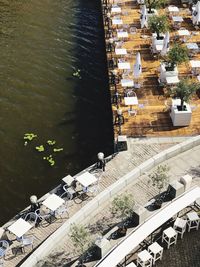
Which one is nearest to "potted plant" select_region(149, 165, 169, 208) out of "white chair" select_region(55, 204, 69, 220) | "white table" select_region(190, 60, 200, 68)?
"white chair" select_region(55, 204, 69, 220)

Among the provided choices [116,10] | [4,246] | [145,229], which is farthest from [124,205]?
[116,10]

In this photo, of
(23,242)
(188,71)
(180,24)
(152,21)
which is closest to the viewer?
(23,242)

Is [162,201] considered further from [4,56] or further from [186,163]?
[4,56]

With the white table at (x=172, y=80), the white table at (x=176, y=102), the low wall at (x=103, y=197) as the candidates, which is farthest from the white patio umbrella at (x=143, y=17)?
the low wall at (x=103, y=197)

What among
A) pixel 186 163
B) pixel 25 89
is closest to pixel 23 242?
pixel 186 163

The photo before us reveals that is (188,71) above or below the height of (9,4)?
below

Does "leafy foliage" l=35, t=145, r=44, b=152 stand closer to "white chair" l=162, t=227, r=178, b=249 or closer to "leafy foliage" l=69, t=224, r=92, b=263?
"leafy foliage" l=69, t=224, r=92, b=263

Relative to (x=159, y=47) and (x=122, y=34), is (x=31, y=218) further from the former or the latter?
(x=122, y=34)

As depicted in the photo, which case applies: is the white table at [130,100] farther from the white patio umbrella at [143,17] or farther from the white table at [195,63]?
the white patio umbrella at [143,17]
